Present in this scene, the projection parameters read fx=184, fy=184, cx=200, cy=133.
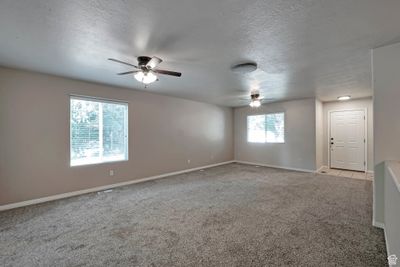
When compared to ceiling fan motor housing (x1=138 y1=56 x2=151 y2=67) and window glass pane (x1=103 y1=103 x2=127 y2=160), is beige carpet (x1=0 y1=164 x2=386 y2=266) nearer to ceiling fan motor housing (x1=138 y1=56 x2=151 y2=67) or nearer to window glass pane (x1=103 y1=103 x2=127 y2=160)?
window glass pane (x1=103 y1=103 x2=127 y2=160)

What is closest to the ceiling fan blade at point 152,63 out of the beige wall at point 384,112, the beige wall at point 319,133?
the beige wall at point 384,112

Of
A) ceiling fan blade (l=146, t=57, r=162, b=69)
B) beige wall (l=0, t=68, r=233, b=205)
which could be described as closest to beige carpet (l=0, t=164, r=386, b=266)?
beige wall (l=0, t=68, r=233, b=205)

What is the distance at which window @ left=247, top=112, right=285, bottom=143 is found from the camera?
21.8ft

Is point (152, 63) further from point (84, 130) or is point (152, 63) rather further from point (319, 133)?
point (319, 133)

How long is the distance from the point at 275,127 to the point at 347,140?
2.25m

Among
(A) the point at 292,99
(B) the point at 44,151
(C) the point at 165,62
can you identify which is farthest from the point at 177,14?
(A) the point at 292,99

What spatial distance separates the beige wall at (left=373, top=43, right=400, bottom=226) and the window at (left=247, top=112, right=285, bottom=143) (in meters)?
4.13

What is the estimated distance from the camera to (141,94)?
4.93 m

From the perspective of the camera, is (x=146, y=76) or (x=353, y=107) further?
(x=353, y=107)

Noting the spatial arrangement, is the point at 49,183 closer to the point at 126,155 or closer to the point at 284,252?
the point at 126,155

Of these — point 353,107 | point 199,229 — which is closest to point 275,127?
point 353,107

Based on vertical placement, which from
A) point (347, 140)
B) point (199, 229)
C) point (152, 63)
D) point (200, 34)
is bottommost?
point (199, 229)

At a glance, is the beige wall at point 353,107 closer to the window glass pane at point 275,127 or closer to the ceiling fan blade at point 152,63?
the window glass pane at point 275,127

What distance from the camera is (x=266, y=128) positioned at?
7.05 metres
